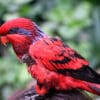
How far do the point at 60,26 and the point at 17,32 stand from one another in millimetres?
2344

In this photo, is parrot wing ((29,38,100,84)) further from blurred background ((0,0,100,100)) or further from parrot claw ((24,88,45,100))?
blurred background ((0,0,100,100))

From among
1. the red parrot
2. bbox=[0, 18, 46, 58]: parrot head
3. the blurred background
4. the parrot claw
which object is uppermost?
bbox=[0, 18, 46, 58]: parrot head

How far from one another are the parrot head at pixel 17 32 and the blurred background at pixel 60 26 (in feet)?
6.58

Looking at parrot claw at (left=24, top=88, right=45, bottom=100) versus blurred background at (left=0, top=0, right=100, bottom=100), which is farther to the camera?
blurred background at (left=0, top=0, right=100, bottom=100)

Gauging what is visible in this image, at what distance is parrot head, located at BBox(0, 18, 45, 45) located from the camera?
1.71 metres

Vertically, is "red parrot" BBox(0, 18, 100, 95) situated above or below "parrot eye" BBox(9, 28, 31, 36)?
below

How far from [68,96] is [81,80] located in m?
0.09

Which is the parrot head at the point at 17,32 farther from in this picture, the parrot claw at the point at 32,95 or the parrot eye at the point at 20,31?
the parrot claw at the point at 32,95

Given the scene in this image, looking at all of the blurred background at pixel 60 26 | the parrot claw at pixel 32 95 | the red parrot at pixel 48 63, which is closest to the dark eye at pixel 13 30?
the red parrot at pixel 48 63

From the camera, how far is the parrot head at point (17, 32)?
1709mm

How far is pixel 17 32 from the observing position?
1.73 meters

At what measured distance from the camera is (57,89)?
1708 millimetres

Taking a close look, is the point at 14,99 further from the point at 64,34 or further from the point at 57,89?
the point at 64,34

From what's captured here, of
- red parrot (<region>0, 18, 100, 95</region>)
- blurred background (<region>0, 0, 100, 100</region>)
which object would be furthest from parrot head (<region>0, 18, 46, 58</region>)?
blurred background (<region>0, 0, 100, 100</region>)
